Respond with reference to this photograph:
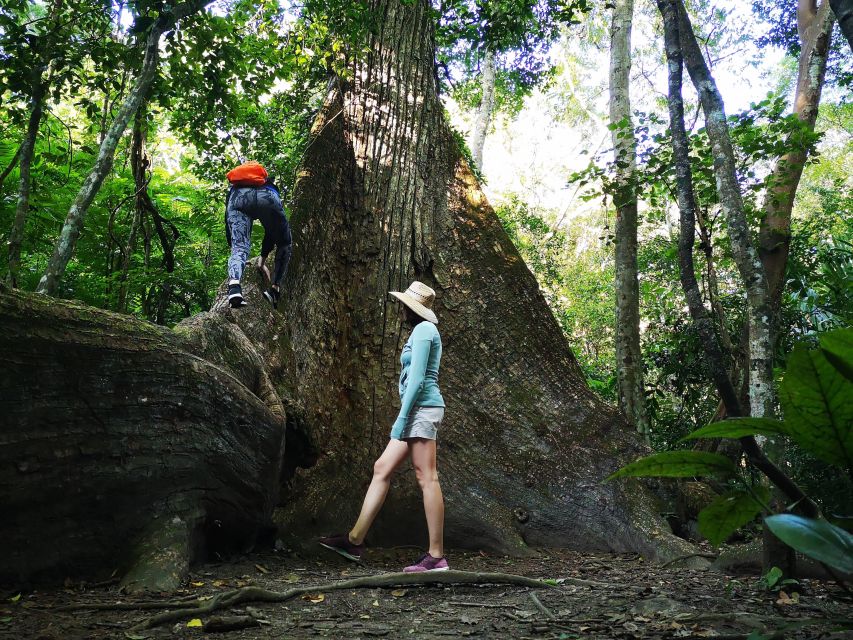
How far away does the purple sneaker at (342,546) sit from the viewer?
429cm

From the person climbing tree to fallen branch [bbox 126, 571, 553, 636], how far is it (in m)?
2.63

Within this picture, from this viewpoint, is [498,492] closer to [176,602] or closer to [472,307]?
[472,307]

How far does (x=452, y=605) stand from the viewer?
3.20 metres

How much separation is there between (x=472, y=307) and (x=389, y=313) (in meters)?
0.75

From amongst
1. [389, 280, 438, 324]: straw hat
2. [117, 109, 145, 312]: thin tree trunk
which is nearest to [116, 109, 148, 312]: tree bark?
[117, 109, 145, 312]: thin tree trunk

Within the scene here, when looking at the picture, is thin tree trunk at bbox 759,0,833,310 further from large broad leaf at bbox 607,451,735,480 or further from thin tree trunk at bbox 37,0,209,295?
large broad leaf at bbox 607,451,735,480

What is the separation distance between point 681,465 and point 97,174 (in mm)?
4551

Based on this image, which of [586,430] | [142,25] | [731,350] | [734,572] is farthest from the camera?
[731,350]

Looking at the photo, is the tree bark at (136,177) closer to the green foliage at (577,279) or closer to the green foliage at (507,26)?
the green foliage at (507,26)

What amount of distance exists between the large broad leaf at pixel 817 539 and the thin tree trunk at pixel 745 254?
2.45 metres

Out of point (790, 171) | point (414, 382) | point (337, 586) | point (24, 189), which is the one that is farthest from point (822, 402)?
point (790, 171)

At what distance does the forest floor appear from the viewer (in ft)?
8.01

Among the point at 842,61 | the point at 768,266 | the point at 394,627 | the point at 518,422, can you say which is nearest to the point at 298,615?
the point at 394,627

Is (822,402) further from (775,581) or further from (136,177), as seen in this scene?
(136,177)
